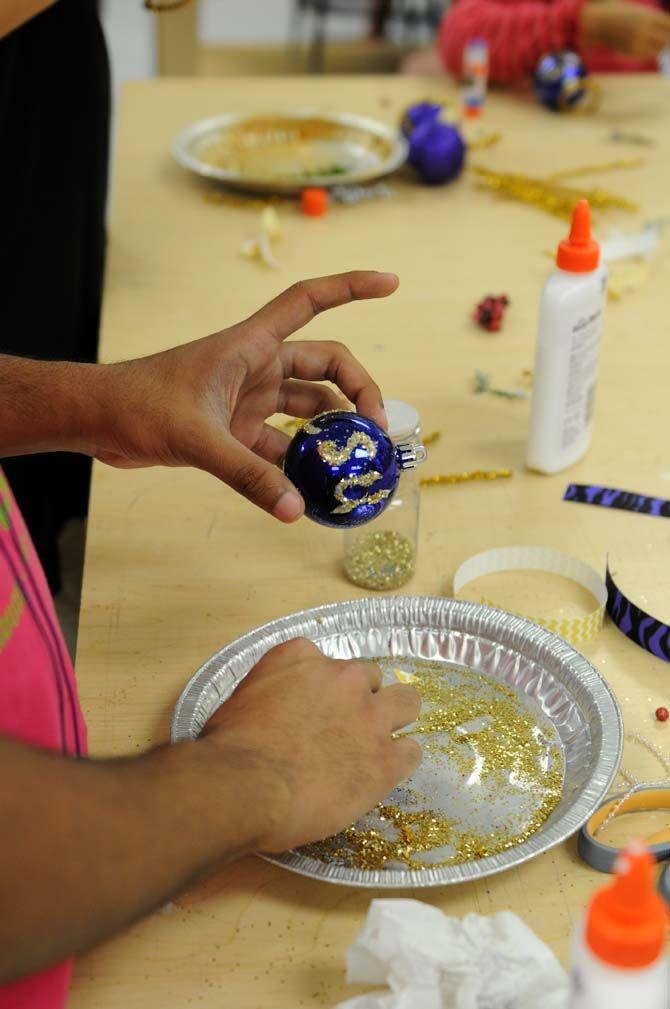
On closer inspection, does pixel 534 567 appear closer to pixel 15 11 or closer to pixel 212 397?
pixel 212 397

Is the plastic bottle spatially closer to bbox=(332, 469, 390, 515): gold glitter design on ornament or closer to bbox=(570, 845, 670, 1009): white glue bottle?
bbox=(332, 469, 390, 515): gold glitter design on ornament

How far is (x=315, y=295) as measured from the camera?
41.0 inches

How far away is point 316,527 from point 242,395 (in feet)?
0.51

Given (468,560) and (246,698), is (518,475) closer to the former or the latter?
(468,560)

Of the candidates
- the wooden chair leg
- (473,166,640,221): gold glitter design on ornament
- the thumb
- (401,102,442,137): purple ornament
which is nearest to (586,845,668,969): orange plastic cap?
the thumb

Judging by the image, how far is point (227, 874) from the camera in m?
0.76

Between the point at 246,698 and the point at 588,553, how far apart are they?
1.41 feet

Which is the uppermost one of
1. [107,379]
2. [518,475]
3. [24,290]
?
[107,379]

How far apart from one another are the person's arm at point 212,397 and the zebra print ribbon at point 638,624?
257 millimetres

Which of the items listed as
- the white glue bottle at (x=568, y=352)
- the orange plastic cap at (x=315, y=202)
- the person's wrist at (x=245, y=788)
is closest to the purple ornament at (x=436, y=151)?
the orange plastic cap at (x=315, y=202)

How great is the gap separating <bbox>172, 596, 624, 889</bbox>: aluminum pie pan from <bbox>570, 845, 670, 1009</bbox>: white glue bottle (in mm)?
258

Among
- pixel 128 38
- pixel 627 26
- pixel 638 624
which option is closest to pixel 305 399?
pixel 638 624

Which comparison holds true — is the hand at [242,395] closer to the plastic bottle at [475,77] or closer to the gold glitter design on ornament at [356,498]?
the gold glitter design on ornament at [356,498]

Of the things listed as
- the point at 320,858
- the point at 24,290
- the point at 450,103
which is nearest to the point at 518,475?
the point at 320,858
